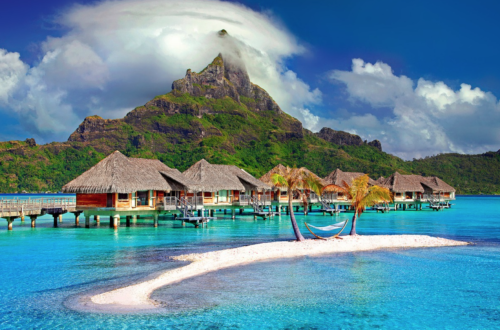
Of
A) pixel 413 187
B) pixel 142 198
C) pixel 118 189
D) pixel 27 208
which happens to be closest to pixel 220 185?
pixel 142 198

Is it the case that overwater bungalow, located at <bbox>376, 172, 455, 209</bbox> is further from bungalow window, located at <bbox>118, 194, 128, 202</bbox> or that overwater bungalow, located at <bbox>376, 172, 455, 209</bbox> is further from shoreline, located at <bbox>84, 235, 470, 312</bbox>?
bungalow window, located at <bbox>118, 194, 128, 202</bbox>

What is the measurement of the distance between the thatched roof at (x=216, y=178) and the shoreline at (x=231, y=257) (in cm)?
1682

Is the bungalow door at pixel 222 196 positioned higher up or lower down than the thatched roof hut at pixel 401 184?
lower down

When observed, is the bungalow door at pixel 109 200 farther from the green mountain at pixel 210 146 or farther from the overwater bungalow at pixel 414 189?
the green mountain at pixel 210 146

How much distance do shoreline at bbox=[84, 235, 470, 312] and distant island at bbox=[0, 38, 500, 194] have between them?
3131 inches

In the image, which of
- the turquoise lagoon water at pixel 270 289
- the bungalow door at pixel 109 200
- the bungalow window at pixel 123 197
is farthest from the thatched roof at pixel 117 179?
the turquoise lagoon water at pixel 270 289

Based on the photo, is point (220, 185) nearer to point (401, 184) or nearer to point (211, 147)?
point (401, 184)

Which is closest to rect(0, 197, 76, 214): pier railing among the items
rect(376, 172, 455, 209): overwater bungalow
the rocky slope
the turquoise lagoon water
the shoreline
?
the turquoise lagoon water

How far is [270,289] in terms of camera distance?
627 inches

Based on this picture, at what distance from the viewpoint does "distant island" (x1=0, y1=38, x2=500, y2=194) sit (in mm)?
127062

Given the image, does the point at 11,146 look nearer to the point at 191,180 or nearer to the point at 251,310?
the point at 191,180

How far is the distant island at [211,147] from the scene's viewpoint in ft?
417

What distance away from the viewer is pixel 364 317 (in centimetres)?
1305

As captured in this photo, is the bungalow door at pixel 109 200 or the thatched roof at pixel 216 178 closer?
the bungalow door at pixel 109 200
